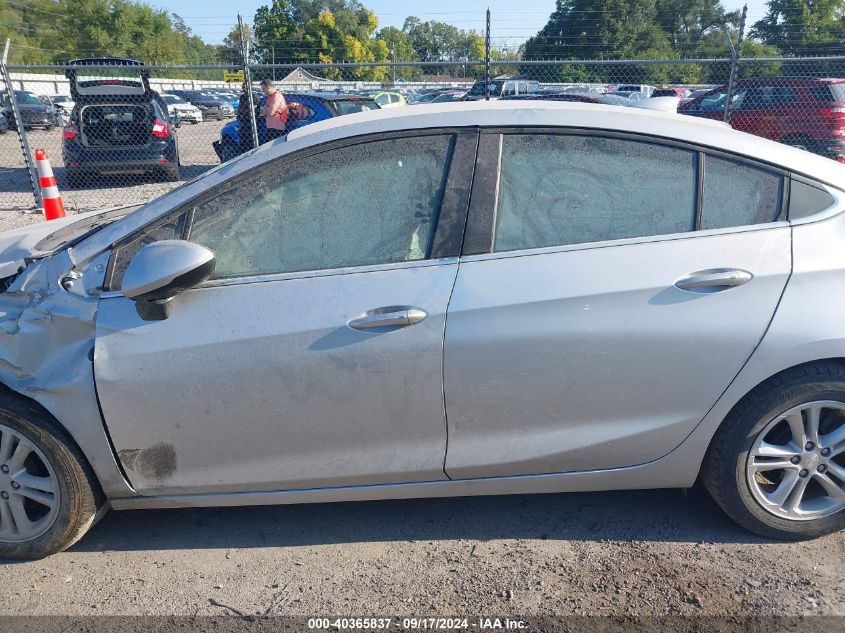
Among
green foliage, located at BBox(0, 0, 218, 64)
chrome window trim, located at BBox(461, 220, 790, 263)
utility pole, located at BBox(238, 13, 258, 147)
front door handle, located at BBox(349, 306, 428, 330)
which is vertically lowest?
front door handle, located at BBox(349, 306, 428, 330)

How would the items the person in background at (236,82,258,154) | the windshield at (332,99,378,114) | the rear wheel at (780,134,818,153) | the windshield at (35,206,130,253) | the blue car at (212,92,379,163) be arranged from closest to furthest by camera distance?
the windshield at (35,206,130,253)
the person in background at (236,82,258,154)
the blue car at (212,92,379,163)
the rear wheel at (780,134,818,153)
the windshield at (332,99,378,114)

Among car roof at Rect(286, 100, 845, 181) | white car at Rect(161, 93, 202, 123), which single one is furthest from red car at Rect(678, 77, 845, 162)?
white car at Rect(161, 93, 202, 123)

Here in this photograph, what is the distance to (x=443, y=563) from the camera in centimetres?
272

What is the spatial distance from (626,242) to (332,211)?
43.8 inches

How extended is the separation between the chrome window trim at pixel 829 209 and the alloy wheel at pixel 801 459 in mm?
689

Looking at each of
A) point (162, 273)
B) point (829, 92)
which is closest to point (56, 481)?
point (162, 273)

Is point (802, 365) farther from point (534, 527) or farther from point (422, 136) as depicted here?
point (422, 136)

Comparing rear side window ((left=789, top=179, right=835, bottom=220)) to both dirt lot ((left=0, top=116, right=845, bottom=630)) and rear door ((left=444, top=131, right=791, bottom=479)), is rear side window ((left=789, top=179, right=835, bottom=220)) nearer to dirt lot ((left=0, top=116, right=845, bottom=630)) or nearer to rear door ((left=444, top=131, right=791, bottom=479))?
rear door ((left=444, top=131, right=791, bottom=479))

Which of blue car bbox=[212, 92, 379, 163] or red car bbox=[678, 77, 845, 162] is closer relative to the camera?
blue car bbox=[212, 92, 379, 163]

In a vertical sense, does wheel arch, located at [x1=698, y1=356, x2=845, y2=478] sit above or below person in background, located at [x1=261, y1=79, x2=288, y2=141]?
below

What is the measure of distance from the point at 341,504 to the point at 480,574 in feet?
2.50

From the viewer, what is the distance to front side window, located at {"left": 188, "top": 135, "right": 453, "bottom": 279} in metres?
2.63

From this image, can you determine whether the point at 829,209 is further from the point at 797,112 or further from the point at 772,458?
the point at 797,112

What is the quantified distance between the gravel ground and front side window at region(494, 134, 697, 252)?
1.21 meters
